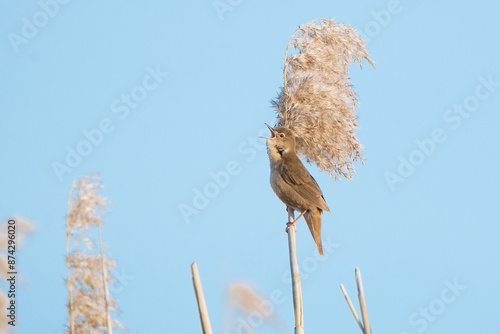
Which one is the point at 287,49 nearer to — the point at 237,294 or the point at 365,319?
the point at 237,294

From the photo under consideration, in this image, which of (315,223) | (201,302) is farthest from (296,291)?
(315,223)

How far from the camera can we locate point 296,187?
13.4ft

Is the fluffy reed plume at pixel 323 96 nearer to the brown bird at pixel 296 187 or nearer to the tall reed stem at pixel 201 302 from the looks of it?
the brown bird at pixel 296 187

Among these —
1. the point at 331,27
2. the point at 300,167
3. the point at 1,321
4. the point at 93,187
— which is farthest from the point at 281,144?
the point at 1,321

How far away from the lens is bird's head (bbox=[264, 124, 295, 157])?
3807mm

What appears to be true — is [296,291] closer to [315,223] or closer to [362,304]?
[362,304]

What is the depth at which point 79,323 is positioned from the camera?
2.92 m

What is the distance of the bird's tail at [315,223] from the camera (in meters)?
4.02

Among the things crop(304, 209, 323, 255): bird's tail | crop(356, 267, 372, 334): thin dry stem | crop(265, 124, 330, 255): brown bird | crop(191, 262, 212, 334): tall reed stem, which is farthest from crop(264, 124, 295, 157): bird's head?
crop(191, 262, 212, 334): tall reed stem

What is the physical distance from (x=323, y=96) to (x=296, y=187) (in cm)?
72

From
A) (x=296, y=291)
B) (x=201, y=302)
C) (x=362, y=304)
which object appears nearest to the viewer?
(x=201, y=302)

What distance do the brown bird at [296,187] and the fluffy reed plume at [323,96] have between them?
23cm

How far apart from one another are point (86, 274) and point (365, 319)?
1417 mm

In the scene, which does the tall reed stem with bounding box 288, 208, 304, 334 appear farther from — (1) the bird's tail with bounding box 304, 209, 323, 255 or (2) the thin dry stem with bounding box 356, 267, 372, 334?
(1) the bird's tail with bounding box 304, 209, 323, 255
